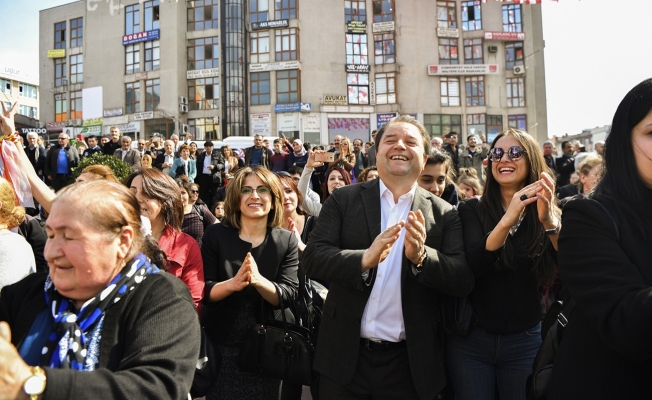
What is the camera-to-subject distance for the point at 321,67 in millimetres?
36906

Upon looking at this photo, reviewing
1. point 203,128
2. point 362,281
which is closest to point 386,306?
point 362,281

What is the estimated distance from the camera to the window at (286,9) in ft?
122

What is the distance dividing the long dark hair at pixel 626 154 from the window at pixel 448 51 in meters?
38.6

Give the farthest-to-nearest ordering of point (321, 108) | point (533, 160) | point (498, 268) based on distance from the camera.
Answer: point (321, 108) < point (533, 160) < point (498, 268)

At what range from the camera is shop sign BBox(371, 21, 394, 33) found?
3734 centimetres

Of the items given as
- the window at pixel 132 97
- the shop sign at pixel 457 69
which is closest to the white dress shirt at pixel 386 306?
the shop sign at pixel 457 69

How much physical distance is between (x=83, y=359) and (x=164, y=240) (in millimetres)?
1668

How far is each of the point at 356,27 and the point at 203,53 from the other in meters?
12.1

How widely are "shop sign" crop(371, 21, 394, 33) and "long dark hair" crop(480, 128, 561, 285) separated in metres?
36.6

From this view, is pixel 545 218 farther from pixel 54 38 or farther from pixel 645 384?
pixel 54 38

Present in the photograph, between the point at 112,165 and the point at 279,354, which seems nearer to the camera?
the point at 279,354

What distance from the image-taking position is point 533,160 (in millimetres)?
3066

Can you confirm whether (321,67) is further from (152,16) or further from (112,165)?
(112,165)

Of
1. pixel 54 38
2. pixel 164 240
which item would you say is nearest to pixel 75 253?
pixel 164 240
